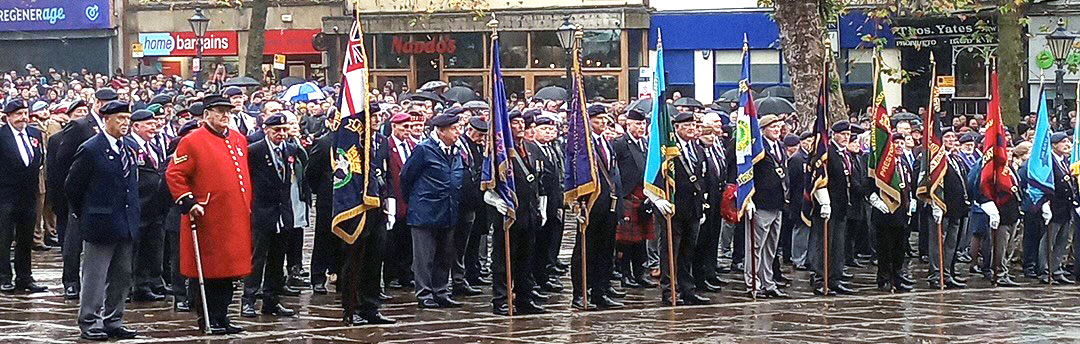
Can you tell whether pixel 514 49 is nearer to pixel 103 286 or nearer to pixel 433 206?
pixel 433 206

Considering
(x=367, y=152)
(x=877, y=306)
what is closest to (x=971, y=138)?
(x=877, y=306)

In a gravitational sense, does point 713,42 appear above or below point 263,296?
above

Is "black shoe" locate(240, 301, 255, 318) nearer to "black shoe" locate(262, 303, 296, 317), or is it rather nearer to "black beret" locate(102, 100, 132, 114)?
"black shoe" locate(262, 303, 296, 317)

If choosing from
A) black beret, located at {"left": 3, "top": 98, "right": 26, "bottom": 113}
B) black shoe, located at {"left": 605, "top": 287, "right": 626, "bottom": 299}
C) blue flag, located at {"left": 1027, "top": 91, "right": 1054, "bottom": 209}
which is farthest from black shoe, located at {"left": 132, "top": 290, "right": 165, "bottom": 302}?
blue flag, located at {"left": 1027, "top": 91, "right": 1054, "bottom": 209}

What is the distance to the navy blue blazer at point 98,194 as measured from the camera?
13.3 metres

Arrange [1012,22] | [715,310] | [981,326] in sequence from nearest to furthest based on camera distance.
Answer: [981,326] < [715,310] < [1012,22]

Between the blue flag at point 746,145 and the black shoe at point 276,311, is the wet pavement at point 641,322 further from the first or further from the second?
the blue flag at point 746,145

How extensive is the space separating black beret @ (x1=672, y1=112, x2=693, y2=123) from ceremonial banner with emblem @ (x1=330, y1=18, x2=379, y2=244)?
3.92m

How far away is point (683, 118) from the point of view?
17.2m

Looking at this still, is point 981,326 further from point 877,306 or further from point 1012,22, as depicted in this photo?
point 1012,22

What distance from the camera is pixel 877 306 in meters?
16.8

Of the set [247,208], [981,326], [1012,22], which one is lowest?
[981,326]

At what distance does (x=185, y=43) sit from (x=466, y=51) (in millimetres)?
8584

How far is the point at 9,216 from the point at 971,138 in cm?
1103
